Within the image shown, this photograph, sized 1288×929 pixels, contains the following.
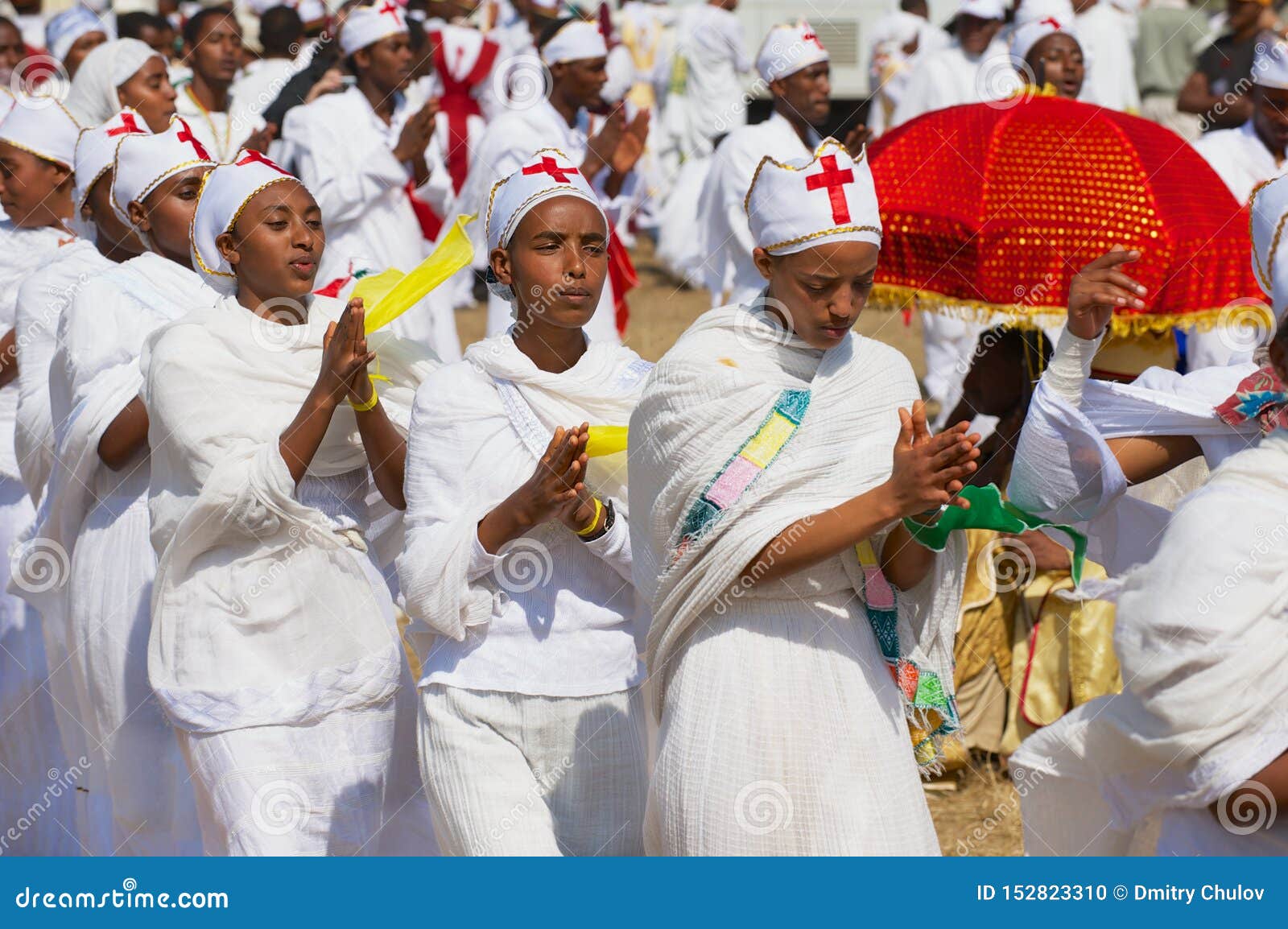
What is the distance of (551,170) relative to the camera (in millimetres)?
4055

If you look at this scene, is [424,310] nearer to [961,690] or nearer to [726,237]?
[726,237]

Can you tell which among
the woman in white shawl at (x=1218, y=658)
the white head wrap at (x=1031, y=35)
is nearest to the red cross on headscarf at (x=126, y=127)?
the woman in white shawl at (x=1218, y=658)

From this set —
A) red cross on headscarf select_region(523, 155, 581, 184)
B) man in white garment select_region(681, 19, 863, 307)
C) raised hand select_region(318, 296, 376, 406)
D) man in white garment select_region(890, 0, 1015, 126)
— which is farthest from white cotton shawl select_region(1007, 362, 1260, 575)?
man in white garment select_region(890, 0, 1015, 126)

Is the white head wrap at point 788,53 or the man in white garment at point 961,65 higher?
the white head wrap at point 788,53

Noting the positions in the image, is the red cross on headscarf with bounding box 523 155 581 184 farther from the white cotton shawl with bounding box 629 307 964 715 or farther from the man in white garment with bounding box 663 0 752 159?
the man in white garment with bounding box 663 0 752 159

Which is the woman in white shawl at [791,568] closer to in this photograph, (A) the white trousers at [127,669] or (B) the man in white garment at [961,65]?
(A) the white trousers at [127,669]

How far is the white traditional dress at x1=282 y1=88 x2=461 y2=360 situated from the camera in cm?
844

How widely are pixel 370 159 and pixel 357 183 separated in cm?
13

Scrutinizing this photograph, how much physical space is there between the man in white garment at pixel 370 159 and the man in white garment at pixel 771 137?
1400 mm

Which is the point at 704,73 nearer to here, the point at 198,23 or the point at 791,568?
the point at 198,23

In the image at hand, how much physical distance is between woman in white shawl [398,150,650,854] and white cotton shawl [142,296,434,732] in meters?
0.46

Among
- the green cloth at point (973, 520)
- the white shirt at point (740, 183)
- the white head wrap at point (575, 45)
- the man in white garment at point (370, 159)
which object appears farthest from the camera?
→ the white head wrap at point (575, 45)

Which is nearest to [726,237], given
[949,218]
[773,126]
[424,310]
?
[773,126]

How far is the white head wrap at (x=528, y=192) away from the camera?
4.02 m
